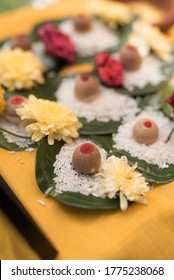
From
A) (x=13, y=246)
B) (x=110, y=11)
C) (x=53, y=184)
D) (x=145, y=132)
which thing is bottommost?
(x=13, y=246)

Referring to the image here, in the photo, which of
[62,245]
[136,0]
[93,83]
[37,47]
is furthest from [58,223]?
[136,0]

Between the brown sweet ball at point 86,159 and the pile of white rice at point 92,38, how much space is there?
1.87 feet

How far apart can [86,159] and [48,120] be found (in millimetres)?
155

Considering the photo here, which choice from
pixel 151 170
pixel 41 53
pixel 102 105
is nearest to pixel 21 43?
pixel 41 53

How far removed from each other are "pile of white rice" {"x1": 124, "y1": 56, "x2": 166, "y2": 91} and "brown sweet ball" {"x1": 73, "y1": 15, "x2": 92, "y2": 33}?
27 cm

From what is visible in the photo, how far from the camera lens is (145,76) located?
1212 mm

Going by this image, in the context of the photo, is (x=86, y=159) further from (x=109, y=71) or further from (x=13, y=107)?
(x=109, y=71)

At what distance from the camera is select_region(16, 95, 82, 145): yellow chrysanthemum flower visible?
95cm

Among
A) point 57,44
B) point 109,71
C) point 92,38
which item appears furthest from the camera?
point 92,38

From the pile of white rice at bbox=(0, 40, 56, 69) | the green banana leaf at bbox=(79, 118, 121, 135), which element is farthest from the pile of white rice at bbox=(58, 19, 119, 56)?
the green banana leaf at bbox=(79, 118, 121, 135)

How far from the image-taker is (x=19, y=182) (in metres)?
0.90

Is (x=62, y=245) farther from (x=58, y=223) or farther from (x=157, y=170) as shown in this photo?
(x=157, y=170)

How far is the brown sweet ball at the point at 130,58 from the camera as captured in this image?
120cm
